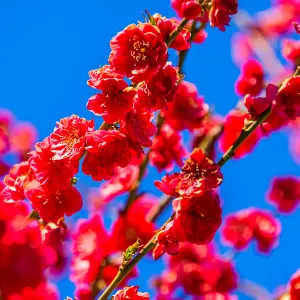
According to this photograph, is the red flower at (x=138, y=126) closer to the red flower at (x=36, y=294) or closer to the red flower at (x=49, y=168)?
the red flower at (x=49, y=168)

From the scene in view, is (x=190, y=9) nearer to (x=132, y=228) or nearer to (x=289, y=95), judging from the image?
(x=289, y=95)

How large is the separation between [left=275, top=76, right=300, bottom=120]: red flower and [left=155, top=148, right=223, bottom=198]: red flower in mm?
372

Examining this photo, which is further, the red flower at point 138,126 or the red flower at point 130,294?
the red flower at point 138,126

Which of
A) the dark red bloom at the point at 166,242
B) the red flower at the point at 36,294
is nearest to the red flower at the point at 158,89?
the dark red bloom at the point at 166,242

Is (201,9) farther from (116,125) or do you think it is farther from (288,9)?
(288,9)

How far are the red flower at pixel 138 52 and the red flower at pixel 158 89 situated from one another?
28 millimetres

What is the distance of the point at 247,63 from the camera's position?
11.0 feet

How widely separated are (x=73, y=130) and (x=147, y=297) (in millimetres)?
603

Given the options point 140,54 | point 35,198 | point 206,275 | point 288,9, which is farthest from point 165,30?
point 288,9

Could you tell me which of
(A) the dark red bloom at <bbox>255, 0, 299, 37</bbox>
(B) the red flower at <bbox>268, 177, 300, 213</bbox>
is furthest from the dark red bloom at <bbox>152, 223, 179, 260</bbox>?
(A) the dark red bloom at <bbox>255, 0, 299, 37</bbox>

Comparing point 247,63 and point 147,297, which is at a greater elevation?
point 247,63

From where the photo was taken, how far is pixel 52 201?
6.98 feet

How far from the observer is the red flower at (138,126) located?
2.03 m

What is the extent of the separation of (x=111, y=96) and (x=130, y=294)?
2.12 feet
